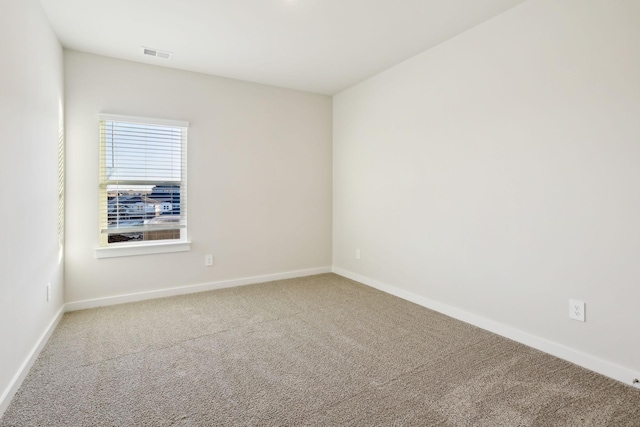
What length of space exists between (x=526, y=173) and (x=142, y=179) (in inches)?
141

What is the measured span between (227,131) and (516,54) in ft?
9.67

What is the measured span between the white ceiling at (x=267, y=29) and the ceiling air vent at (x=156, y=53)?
0.21 feet

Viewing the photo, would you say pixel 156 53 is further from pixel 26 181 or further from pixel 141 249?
pixel 141 249

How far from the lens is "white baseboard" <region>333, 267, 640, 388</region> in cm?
211

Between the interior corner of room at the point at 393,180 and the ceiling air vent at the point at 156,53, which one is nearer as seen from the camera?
the interior corner of room at the point at 393,180

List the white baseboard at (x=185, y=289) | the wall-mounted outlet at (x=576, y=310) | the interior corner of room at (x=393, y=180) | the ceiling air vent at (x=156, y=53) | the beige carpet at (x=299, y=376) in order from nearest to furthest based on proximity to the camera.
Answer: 1. the beige carpet at (x=299, y=376)
2. the interior corner of room at (x=393, y=180)
3. the wall-mounted outlet at (x=576, y=310)
4. the ceiling air vent at (x=156, y=53)
5. the white baseboard at (x=185, y=289)

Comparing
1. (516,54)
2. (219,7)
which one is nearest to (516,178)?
(516,54)


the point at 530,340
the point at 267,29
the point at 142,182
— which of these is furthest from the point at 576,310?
the point at 142,182

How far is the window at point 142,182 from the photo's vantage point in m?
3.47

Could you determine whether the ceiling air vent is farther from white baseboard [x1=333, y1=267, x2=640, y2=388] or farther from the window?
white baseboard [x1=333, y1=267, x2=640, y2=388]

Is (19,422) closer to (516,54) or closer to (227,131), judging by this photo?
(227,131)

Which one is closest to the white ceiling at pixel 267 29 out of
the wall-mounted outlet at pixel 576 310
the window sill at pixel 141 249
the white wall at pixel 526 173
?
the white wall at pixel 526 173

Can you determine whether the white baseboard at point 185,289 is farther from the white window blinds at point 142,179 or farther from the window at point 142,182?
the white window blinds at point 142,179

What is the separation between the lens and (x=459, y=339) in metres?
2.66
